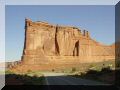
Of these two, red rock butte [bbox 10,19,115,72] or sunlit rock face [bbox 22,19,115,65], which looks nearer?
red rock butte [bbox 10,19,115,72]

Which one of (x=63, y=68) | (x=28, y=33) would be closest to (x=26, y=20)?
(x=28, y=33)

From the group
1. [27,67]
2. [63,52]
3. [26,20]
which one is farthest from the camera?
[63,52]

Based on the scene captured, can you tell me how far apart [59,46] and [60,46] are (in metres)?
0.63

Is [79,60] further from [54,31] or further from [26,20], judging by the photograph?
[26,20]

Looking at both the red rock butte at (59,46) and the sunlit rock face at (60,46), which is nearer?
the red rock butte at (59,46)

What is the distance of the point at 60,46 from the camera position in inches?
5340

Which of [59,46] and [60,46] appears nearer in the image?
[59,46]

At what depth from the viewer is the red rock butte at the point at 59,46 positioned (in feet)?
408

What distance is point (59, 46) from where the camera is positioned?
13512 cm

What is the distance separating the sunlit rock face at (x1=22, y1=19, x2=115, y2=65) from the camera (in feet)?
412

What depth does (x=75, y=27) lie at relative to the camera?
5443 inches

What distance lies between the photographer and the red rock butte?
124450 mm

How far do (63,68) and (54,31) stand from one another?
1972cm

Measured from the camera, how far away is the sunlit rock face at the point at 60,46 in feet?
412
